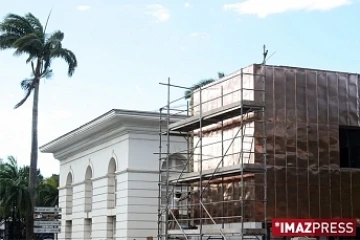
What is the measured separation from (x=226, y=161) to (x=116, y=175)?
12.2 metres

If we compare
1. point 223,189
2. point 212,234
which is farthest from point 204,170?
point 212,234

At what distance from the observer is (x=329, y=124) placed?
2386 centimetres

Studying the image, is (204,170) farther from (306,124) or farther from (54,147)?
(54,147)

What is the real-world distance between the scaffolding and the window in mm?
3346

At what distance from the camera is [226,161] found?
24500 millimetres

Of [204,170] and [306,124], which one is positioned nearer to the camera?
[306,124]

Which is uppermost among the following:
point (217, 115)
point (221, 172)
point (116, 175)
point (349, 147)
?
point (217, 115)

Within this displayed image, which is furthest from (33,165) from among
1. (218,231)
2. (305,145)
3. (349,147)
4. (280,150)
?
(349,147)

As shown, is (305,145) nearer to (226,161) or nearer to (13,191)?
(226,161)

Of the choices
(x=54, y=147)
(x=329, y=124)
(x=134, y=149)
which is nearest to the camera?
(x=329, y=124)

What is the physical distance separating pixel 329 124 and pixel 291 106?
61.5 inches

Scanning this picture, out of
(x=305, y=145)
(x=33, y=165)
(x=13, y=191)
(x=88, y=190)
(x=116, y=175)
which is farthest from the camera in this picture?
(x=13, y=191)

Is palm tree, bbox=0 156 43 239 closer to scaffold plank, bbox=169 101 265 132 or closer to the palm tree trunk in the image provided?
the palm tree trunk

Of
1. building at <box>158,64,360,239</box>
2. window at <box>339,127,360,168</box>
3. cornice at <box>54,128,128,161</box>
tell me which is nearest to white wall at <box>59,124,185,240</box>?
cornice at <box>54,128,128,161</box>
